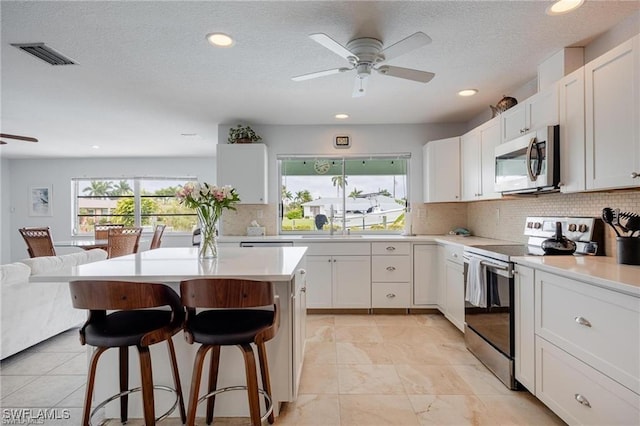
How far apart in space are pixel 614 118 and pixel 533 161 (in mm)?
592

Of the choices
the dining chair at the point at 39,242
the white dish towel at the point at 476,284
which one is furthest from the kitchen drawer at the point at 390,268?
the dining chair at the point at 39,242

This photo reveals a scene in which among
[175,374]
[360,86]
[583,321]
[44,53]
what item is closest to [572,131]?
[583,321]

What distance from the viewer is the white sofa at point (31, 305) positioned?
262cm

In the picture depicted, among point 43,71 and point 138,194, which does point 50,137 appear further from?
point 43,71

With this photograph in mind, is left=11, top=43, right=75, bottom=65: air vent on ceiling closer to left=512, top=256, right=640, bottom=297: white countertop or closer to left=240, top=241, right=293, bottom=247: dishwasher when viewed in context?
left=240, top=241, right=293, bottom=247: dishwasher

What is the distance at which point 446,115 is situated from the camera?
4.11 meters

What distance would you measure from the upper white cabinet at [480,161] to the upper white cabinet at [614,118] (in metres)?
1.09

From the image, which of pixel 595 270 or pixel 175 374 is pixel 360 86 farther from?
pixel 175 374

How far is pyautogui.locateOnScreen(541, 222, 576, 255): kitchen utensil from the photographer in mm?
2303

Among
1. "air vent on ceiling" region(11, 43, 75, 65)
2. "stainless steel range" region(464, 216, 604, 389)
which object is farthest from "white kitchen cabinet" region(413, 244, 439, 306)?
"air vent on ceiling" region(11, 43, 75, 65)

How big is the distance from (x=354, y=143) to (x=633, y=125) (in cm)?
306

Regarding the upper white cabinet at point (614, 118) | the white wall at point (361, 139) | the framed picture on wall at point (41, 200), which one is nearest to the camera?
the upper white cabinet at point (614, 118)

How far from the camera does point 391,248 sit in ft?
12.9

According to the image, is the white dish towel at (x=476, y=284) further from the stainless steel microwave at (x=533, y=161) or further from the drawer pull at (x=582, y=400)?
the drawer pull at (x=582, y=400)
